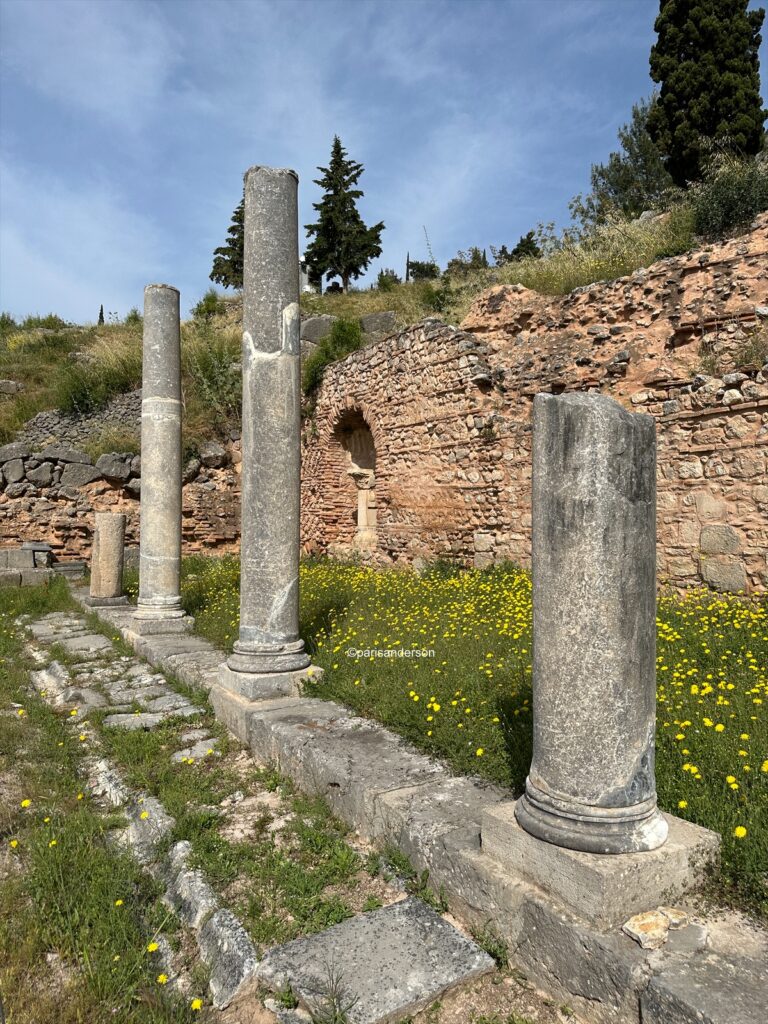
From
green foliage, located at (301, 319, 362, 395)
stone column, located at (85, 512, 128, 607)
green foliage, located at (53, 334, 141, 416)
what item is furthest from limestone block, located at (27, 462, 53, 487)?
green foliage, located at (301, 319, 362, 395)

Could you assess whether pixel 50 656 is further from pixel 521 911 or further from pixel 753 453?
pixel 753 453

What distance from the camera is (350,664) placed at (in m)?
5.39

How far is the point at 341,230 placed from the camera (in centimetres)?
3244

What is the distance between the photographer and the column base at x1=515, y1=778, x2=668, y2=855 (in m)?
2.23

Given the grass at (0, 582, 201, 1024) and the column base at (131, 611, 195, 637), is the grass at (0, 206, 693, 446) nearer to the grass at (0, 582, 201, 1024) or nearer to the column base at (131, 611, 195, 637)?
the column base at (131, 611, 195, 637)

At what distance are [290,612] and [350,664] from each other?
65 centimetres

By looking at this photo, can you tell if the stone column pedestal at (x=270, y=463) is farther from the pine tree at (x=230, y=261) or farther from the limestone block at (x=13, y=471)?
the pine tree at (x=230, y=261)

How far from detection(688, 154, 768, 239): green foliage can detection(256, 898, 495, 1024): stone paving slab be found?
12.8m

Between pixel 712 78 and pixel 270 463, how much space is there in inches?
744

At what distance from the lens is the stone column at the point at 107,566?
10273 mm

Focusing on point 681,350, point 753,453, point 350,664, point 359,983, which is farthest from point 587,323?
point 359,983

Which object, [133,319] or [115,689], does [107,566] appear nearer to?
[115,689]

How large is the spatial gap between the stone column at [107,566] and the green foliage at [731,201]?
37.4 ft

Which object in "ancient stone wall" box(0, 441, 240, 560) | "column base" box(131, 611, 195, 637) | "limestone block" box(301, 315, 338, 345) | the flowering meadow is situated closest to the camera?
the flowering meadow
